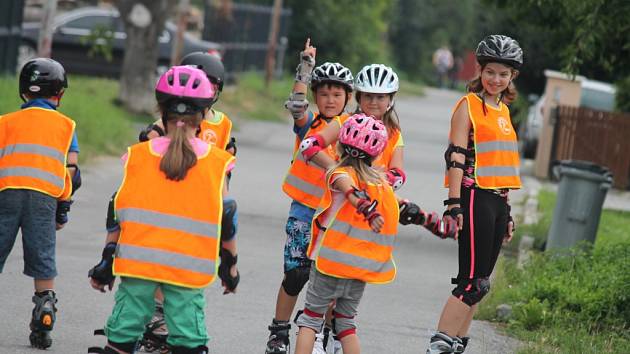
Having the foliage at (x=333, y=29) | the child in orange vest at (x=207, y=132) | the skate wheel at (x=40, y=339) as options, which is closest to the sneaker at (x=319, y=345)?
the child in orange vest at (x=207, y=132)

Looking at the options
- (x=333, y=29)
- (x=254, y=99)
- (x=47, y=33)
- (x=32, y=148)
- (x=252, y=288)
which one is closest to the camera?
(x=32, y=148)

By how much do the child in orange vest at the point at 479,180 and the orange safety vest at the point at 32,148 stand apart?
2195 millimetres

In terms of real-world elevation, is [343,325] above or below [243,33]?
above

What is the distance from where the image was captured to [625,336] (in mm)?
8500

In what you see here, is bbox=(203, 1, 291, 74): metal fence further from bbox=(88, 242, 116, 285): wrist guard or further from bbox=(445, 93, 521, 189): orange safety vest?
bbox=(88, 242, 116, 285): wrist guard

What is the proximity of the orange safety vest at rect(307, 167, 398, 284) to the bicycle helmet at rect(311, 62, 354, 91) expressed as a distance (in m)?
0.92

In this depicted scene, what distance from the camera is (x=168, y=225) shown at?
535cm

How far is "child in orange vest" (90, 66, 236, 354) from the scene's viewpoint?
5340mm

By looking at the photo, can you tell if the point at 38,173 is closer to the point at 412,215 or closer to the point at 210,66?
the point at 210,66

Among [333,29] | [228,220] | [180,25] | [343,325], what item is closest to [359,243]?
[343,325]

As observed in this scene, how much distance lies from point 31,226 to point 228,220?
1974 millimetres

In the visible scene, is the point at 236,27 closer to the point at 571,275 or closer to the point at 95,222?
the point at 95,222

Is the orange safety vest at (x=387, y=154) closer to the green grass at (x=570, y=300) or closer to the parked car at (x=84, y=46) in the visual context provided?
the green grass at (x=570, y=300)

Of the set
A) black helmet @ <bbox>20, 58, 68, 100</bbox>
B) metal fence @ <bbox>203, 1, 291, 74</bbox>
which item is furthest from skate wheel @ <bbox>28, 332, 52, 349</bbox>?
metal fence @ <bbox>203, 1, 291, 74</bbox>
